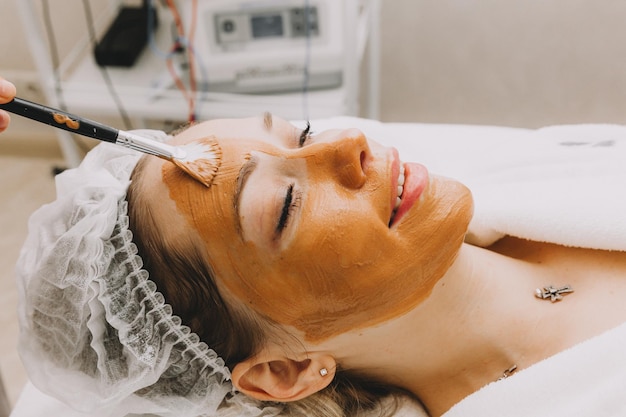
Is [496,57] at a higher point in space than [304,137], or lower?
lower

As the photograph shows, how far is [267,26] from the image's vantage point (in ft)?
5.64

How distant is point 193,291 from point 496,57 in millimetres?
1817

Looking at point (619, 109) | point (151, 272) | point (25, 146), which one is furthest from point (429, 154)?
point (25, 146)

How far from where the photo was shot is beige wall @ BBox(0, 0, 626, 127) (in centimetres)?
220

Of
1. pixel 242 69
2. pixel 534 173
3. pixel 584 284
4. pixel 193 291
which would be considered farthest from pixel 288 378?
A: pixel 242 69

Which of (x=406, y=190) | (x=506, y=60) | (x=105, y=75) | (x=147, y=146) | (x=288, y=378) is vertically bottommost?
(x=288, y=378)

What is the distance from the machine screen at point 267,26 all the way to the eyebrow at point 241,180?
931 millimetres

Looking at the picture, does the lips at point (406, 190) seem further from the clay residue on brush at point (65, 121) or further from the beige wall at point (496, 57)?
the beige wall at point (496, 57)

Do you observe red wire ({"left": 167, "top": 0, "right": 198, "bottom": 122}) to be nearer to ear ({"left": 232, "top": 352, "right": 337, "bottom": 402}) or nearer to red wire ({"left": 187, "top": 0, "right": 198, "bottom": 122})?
red wire ({"left": 187, "top": 0, "right": 198, "bottom": 122})

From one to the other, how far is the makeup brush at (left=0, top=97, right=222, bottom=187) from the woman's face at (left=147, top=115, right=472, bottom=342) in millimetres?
17

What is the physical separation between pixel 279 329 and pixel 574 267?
1.91ft

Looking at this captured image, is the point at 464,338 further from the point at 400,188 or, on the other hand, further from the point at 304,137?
the point at 304,137

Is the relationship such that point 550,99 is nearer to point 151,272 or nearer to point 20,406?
point 151,272

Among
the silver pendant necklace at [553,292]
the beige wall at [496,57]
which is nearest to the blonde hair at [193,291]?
the silver pendant necklace at [553,292]
